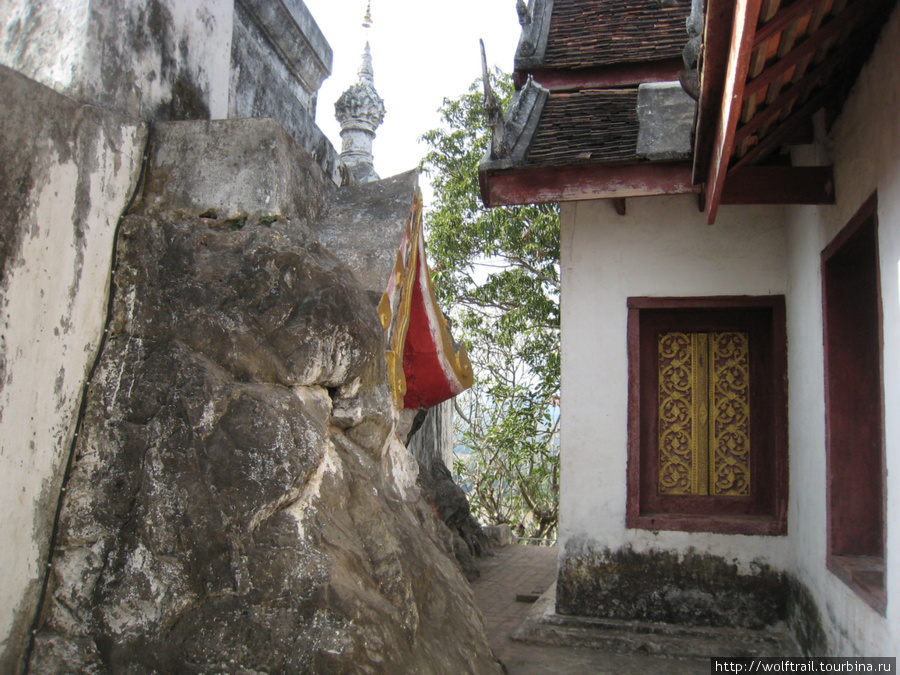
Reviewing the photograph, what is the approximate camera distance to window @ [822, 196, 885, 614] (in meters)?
4.04

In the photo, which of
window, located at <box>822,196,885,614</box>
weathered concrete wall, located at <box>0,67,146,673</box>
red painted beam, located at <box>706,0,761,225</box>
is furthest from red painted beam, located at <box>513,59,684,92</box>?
weathered concrete wall, located at <box>0,67,146,673</box>

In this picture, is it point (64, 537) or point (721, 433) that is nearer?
point (64, 537)

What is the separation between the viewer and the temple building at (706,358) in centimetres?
414

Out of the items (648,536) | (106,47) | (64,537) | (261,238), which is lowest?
(648,536)

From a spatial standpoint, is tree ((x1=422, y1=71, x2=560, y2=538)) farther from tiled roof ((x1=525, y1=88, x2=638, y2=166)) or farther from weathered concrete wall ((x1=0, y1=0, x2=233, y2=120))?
weathered concrete wall ((x1=0, y1=0, x2=233, y2=120))

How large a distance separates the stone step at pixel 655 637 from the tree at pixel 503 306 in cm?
444

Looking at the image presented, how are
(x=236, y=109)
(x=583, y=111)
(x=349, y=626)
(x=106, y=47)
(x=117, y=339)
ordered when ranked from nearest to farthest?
(x=349, y=626) < (x=117, y=339) < (x=106, y=47) < (x=236, y=109) < (x=583, y=111)

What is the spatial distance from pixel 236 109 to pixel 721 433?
3.83m

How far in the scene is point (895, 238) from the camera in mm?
3189

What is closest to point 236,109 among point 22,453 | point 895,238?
point 22,453

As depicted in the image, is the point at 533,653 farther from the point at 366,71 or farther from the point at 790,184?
the point at 366,71

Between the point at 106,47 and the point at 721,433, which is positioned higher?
the point at 106,47

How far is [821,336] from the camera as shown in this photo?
442 centimetres

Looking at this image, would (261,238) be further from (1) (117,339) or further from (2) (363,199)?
(2) (363,199)
